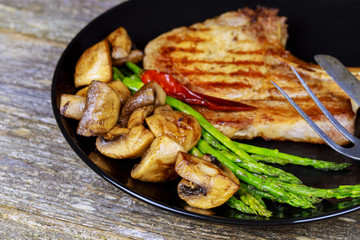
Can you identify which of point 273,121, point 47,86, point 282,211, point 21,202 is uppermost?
point 273,121

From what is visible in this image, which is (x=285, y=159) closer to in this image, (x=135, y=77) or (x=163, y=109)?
(x=163, y=109)

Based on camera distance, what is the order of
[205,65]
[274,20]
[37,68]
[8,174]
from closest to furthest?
[8,174] < [205,65] < [274,20] < [37,68]

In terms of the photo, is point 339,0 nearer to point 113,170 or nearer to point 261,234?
point 261,234

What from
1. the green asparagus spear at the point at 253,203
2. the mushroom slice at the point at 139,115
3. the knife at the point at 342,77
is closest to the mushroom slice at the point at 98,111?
the mushroom slice at the point at 139,115

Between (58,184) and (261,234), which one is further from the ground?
(261,234)

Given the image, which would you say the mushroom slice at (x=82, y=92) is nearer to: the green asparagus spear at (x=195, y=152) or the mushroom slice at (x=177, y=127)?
the mushroom slice at (x=177, y=127)

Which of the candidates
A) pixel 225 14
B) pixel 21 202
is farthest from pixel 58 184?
pixel 225 14
